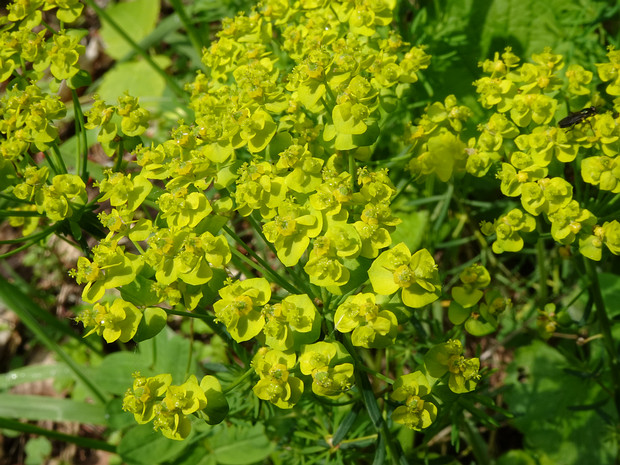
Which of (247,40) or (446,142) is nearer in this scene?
(446,142)

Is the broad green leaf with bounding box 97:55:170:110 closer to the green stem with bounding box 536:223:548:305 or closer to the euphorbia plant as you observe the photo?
the euphorbia plant

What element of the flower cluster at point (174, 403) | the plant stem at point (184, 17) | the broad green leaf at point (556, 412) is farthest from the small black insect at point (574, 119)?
the plant stem at point (184, 17)

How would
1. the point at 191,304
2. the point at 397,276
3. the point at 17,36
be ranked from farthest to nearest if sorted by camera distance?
the point at 17,36, the point at 191,304, the point at 397,276

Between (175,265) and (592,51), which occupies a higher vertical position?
(175,265)

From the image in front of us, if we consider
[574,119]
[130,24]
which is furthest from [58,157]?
[130,24]

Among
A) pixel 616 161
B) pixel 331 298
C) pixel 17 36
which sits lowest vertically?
pixel 616 161

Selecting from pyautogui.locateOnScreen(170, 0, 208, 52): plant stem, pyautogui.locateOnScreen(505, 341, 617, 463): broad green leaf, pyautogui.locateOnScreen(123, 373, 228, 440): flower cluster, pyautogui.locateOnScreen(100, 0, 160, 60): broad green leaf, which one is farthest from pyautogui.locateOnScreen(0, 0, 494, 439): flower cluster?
pyautogui.locateOnScreen(100, 0, 160, 60): broad green leaf

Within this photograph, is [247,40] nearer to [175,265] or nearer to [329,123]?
[329,123]

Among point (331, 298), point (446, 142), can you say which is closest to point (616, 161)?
point (446, 142)

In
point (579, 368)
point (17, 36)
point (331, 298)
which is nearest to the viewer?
point (331, 298)
